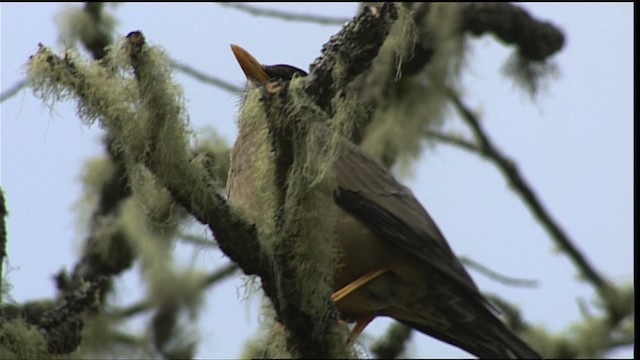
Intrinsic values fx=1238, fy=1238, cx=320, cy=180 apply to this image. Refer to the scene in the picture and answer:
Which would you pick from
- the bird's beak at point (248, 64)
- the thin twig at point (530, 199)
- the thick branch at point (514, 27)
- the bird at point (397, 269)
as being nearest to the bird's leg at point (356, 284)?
the bird at point (397, 269)

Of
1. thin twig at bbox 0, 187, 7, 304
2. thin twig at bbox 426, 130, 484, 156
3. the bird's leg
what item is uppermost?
thin twig at bbox 426, 130, 484, 156

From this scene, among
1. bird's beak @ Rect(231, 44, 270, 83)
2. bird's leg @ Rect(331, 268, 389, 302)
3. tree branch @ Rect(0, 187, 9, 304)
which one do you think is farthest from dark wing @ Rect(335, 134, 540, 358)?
tree branch @ Rect(0, 187, 9, 304)

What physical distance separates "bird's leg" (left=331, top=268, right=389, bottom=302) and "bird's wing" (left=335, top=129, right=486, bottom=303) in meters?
0.14

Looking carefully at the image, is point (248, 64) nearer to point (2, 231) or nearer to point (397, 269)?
point (397, 269)

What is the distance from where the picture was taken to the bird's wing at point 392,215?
466 centimetres

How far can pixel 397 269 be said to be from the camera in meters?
4.70

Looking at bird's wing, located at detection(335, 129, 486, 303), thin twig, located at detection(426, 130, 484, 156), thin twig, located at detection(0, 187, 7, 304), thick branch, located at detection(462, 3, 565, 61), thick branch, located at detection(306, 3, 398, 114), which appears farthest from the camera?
thick branch, located at detection(462, 3, 565, 61)

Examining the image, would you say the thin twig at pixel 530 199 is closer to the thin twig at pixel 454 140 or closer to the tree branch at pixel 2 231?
the thin twig at pixel 454 140

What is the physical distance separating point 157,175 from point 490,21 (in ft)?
12.4

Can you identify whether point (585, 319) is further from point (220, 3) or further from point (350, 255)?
point (220, 3)

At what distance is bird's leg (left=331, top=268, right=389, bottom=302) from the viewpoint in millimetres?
4488

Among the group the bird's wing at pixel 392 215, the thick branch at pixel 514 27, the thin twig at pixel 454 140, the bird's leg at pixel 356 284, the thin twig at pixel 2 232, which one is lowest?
the thin twig at pixel 2 232

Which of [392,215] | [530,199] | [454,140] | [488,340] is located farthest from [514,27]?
[488,340]

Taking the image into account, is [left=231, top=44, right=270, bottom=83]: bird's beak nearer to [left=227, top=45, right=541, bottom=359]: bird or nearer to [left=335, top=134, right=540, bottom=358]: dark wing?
[left=227, top=45, right=541, bottom=359]: bird
